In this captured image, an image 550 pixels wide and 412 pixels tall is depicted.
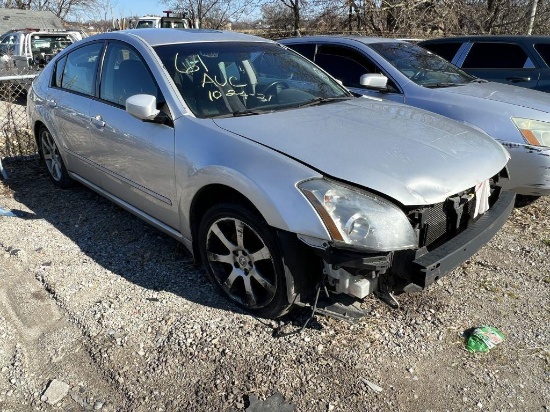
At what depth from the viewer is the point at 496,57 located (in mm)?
7016

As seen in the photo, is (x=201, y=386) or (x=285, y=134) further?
(x=285, y=134)

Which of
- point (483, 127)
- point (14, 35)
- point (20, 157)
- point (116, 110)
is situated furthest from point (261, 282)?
point (14, 35)

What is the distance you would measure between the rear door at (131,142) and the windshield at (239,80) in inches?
8.6

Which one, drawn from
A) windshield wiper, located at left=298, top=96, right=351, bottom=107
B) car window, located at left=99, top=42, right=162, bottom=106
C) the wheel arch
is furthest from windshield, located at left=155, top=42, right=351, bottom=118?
the wheel arch

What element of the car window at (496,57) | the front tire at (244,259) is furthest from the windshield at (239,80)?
the car window at (496,57)

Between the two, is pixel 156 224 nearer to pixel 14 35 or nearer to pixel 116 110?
pixel 116 110

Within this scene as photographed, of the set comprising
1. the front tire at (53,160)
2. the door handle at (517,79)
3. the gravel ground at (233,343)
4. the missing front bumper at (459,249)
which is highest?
the door handle at (517,79)

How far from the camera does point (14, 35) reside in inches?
529

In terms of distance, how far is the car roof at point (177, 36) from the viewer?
11.9 ft

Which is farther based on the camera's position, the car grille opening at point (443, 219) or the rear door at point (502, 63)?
the rear door at point (502, 63)

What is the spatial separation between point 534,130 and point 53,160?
4.84 meters

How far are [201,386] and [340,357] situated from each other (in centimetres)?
77

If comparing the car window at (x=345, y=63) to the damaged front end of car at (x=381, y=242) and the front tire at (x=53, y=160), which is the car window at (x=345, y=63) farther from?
the front tire at (x=53, y=160)

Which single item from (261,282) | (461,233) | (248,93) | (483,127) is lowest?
(261,282)
